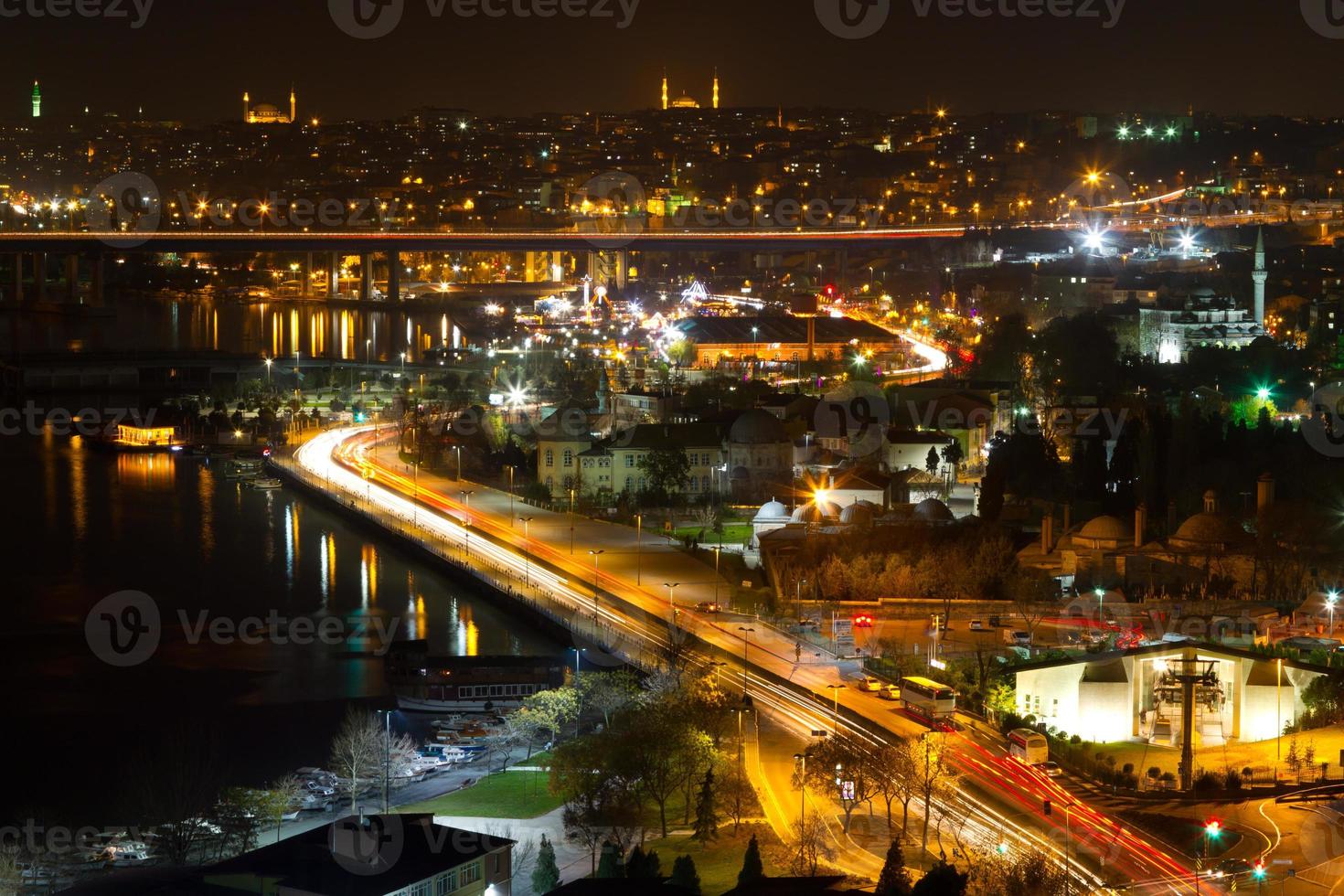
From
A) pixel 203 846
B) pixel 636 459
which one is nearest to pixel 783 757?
pixel 203 846

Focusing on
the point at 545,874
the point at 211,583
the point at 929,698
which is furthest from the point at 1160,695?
the point at 211,583

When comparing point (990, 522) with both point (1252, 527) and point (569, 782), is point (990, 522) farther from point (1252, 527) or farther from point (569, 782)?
point (569, 782)

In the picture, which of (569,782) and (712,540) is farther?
(712,540)

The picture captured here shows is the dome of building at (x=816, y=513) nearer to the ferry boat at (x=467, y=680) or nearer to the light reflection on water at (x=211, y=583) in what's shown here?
the light reflection on water at (x=211, y=583)

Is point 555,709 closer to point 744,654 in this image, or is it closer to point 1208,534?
point 744,654

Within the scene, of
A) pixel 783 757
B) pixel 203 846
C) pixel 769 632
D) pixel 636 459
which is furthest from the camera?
pixel 636 459

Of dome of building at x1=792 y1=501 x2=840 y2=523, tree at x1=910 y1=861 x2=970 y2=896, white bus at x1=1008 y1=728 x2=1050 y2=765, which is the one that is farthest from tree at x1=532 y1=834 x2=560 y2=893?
dome of building at x1=792 y1=501 x2=840 y2=523

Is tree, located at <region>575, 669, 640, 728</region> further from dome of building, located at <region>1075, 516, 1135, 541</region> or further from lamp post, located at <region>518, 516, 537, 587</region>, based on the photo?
dome of building, located at <region>1075, 516, 1135, 541</region>
